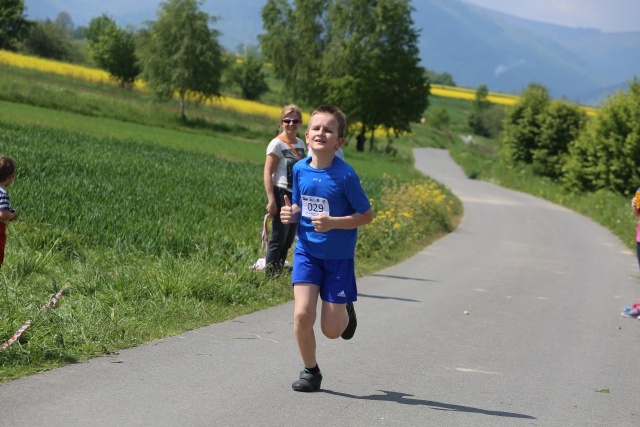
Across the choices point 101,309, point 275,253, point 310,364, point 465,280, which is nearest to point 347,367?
point 310,364

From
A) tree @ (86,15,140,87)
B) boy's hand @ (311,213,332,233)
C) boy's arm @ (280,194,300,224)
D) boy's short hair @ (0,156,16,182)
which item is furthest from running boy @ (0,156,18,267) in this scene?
tree @ (86,15,140,87)

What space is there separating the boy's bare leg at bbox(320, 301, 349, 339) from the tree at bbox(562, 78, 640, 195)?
3484cm

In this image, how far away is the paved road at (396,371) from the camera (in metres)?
5.64

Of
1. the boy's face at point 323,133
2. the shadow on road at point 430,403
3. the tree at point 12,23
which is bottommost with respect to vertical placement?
the shadow on road at point 430,403

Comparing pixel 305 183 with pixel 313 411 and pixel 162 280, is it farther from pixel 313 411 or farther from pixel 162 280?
pixel 162 280

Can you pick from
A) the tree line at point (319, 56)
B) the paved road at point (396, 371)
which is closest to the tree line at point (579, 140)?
the tree line at point (319, 56)

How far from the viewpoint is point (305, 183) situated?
249 inches

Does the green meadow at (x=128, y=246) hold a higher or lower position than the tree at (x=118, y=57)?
lower

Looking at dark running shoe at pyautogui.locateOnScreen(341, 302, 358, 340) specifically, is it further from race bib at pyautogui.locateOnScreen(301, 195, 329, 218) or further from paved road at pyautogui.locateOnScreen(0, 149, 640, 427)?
race bib at pyautogui.locateOnScreen(301, 195, 329, 218)

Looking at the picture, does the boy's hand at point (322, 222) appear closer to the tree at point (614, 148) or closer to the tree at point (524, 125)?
the tree at point (614, 148)

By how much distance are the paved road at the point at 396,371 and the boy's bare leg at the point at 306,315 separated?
0.98ft

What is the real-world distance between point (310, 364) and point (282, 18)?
256 ft

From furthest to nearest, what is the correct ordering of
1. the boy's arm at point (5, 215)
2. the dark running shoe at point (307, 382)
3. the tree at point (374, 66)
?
the tree at point (374, 66), the boy's arm at point (5, 215), the dark running shoe at point (307, 382)

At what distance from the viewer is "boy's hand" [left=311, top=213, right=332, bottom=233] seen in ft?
20.0
